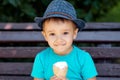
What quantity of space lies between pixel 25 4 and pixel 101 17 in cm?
A: 96

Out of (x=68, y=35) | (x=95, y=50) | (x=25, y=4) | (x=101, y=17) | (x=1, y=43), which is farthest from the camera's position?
(x=101, y=17)

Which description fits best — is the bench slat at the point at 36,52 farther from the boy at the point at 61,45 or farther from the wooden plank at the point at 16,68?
the boy at the point at 61,45

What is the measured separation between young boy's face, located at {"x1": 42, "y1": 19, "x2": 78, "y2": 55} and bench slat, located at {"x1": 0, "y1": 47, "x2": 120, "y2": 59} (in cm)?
64

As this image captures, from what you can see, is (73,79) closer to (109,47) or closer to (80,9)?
(109,47)

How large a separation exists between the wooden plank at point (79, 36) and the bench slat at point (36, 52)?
0.27 feet

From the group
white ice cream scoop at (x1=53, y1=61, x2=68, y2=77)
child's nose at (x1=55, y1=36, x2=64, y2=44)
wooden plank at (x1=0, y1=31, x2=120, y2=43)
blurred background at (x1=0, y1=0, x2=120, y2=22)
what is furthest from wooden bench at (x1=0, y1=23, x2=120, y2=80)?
child's nose at (x1=55, y1=36, x2=64, y2=44)

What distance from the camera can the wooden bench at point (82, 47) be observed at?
391 cm

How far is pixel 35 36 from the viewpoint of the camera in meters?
4.02

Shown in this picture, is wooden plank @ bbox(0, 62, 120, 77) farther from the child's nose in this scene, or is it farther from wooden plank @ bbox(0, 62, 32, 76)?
the child's nose

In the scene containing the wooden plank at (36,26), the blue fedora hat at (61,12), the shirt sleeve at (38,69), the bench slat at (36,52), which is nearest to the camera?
the blue fedora hat at (61,12)

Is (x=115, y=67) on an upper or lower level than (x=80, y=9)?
lower

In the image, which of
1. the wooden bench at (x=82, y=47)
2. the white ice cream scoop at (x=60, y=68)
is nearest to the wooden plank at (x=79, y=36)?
the wooden bench at (x=82, y=47)

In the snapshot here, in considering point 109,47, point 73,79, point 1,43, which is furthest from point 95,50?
point 1,43

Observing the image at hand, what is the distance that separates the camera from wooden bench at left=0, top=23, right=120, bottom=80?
3914 mm
